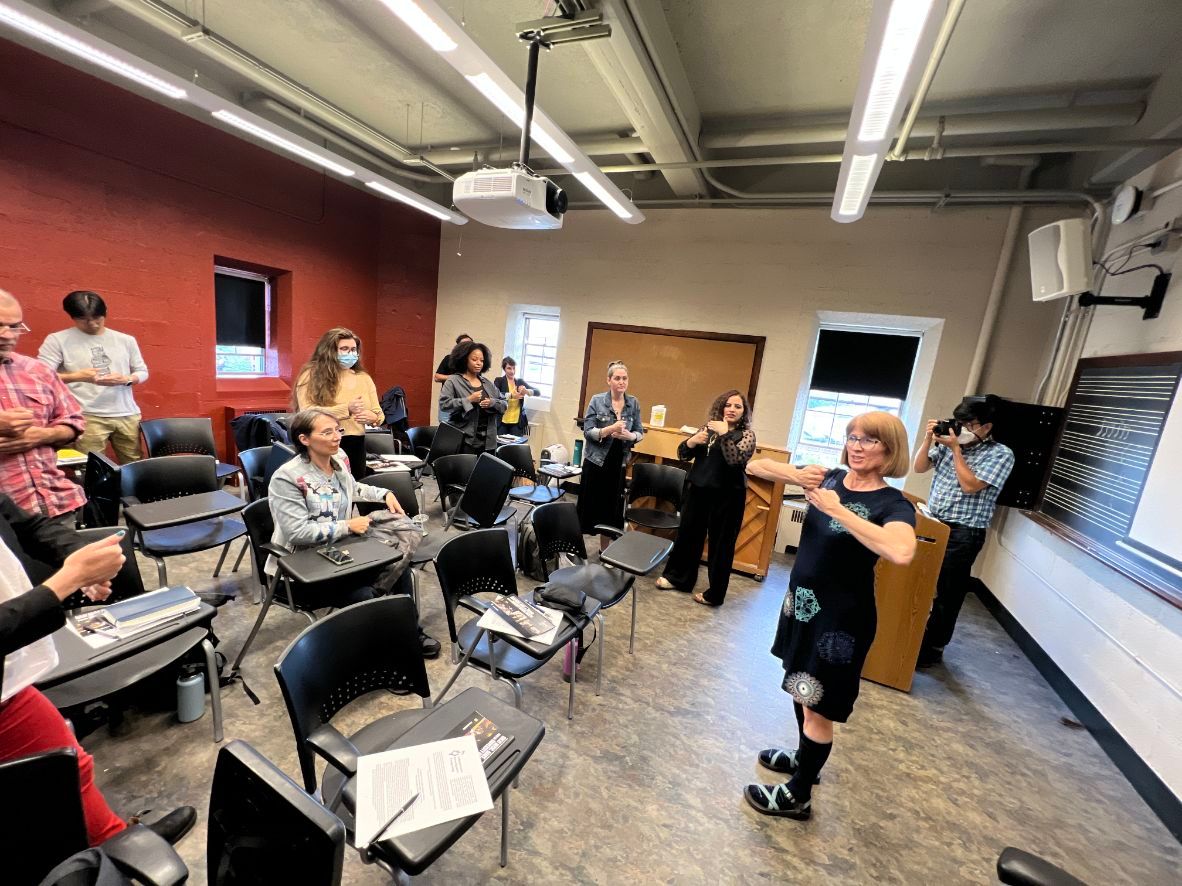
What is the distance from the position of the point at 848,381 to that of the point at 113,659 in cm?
553

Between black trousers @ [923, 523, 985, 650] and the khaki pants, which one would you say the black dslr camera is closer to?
black trousers @ [923, 523, 985, 650]

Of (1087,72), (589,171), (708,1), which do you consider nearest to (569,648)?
(589,171)

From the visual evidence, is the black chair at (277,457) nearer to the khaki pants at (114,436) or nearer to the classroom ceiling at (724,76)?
the khaki pants at (114,436)

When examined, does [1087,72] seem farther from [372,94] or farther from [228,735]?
[228,735]

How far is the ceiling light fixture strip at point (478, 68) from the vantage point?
1.91 metres

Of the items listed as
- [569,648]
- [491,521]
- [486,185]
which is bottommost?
[569,648]

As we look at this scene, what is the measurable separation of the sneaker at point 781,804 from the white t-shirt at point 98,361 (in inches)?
193

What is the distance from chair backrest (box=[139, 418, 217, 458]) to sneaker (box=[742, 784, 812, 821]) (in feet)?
13.1

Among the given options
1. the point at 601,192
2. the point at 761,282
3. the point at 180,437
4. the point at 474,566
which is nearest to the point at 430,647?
the point at 474,566

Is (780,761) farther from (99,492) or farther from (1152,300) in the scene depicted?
(99,492)

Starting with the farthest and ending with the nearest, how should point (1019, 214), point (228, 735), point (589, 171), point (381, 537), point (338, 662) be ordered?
point (1019, 214), point (589, 171), point (381, 537), point (228, 735), point (338, 662)

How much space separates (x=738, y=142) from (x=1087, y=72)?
2.17 metres

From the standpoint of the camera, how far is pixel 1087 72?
114 inches

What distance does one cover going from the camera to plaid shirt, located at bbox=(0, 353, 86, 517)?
190 cm
